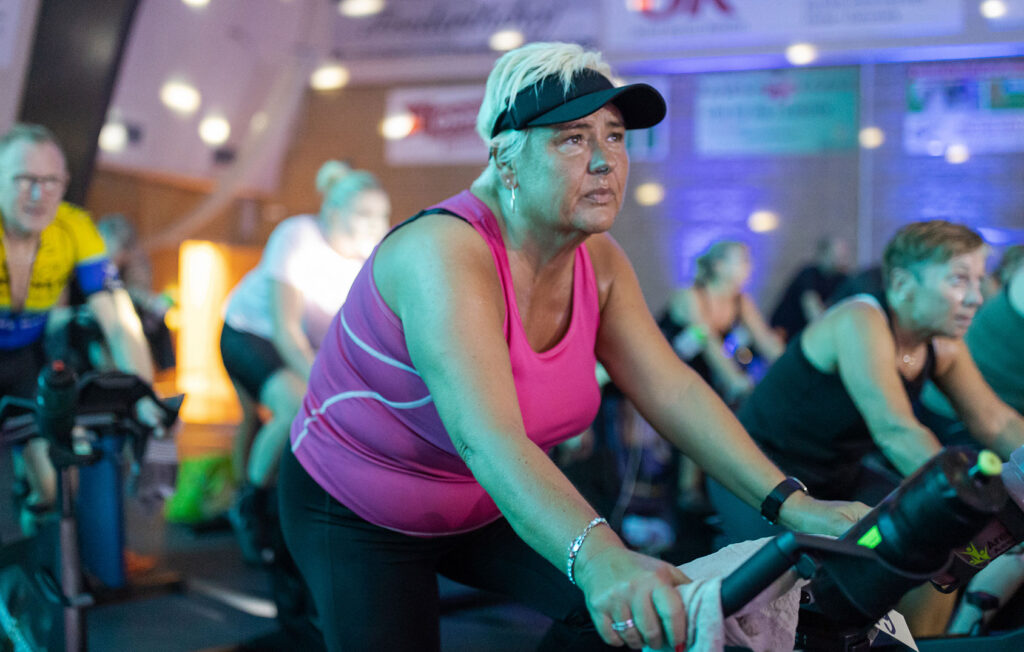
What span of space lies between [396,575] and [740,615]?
67 centimetres

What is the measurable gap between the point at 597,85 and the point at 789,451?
1322 millimetres

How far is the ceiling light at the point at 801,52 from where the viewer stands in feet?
20.4

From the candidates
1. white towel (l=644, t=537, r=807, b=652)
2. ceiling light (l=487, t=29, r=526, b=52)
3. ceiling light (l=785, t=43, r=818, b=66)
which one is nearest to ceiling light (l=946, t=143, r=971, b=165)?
ceiling light (l=785, t=43, r=818, b=66)

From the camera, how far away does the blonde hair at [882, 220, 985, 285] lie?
6.95ft

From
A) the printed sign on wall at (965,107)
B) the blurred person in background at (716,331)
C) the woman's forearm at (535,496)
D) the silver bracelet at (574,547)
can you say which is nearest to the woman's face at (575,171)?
the woman's forearm at (535,496)

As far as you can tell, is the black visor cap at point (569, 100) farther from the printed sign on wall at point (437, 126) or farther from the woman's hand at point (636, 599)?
the printed sign on wall at point (437, 126)

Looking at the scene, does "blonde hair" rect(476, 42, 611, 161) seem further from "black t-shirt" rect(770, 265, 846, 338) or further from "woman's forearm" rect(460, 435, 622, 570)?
"black t-shirt" rect(770, 265, 846, 338)

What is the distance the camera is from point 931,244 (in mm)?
2137

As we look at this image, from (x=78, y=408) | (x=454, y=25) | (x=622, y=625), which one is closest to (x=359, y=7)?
(x=454, y=25)

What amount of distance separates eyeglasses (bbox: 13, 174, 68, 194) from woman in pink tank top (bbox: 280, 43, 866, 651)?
5.02ft

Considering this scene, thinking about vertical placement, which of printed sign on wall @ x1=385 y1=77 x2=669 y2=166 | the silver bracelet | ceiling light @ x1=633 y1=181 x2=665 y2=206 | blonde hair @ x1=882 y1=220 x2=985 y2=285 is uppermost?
printed sign on wall @ x1=385 y1=77 x2=669 y2=166

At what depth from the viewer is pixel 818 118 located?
7043mm

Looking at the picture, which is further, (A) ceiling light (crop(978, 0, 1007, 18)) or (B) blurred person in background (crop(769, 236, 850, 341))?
(B) blurred person in background (crop(769, 236, 850, 341))

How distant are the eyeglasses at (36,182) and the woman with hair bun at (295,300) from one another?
0.86 metres
